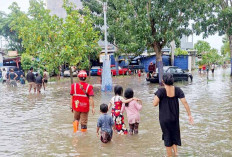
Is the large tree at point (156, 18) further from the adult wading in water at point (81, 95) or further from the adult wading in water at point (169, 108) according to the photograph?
the adult wading in water at point (169, 108)

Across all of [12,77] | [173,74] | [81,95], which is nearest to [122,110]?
[81,95]

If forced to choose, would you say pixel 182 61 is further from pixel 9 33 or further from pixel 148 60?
pixel 9 33

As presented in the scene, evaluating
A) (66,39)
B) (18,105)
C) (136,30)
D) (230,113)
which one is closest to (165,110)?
(230,113)

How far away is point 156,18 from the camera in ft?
71.3

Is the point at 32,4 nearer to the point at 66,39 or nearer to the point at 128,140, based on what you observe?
the point at 66,39

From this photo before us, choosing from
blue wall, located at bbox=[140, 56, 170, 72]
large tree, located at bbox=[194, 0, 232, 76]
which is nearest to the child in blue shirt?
large tree, located at bbox=[194, 0, 232, 76]

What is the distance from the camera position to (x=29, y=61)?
40375mm

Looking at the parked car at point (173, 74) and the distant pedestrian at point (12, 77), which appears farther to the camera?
the distant pedestrian at point (12, 77)

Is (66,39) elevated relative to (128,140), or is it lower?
elevated

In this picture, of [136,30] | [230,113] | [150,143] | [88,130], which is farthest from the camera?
[136,30]

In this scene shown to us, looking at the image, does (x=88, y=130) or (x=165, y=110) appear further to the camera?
(x=88, y=130)

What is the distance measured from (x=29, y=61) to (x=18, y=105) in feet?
87.9

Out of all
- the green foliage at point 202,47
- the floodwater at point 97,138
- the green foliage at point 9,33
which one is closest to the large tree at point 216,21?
the floodwater at point 97,138

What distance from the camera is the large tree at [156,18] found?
69.9ft
